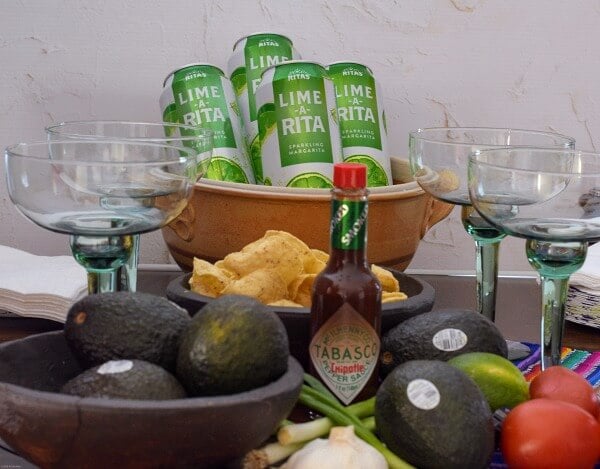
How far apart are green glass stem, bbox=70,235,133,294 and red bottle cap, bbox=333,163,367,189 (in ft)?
0.76

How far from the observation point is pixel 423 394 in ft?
2.21

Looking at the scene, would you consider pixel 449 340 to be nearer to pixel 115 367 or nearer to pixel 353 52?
pixel 115 367

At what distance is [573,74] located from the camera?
1.65 metres

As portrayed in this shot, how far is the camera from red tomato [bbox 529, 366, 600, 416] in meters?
0.76

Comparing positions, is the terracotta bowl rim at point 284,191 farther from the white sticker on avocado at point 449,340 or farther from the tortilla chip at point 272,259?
the white sticker on avocado at point 449,340

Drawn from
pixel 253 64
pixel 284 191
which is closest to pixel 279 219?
pixel 284 191

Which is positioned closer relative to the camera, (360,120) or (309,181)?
(309,181)

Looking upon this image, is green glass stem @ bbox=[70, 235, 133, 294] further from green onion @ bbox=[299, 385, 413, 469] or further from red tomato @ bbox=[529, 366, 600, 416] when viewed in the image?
red tomato @ bbox=[529, 366, 600, 416]

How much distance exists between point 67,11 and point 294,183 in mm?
654

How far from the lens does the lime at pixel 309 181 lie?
1163 millimetres

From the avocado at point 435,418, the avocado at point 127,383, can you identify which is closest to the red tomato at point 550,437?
the avocado at point 435,418

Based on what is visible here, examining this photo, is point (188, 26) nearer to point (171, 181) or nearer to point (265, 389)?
point (171, 181)

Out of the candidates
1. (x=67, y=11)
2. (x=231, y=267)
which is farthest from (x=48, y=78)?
(x=231, y=267)

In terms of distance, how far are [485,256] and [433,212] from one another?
271 mm
